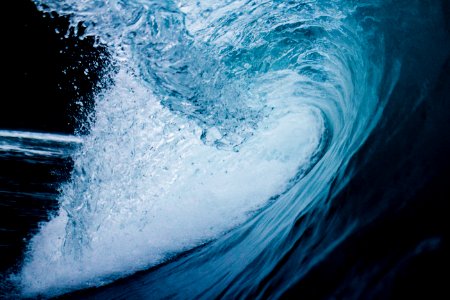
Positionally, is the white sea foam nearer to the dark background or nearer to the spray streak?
the spray streak

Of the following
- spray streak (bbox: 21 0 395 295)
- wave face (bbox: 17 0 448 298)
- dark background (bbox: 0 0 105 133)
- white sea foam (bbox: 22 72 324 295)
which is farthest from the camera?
dark background (bbox: 0 0 105 133)

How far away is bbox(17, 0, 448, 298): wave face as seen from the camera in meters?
1.93

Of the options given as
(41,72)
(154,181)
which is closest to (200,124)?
(154,181)

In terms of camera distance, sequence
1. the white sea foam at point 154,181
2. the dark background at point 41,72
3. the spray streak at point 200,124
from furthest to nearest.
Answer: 1. the dark background at point 41,72
2. the white sea foam at point 154,181
3. the spray streak at point 200,124

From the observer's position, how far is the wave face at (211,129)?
1928 mm

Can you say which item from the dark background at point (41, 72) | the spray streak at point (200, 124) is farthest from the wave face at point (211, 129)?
the dark background at point (41, 72)

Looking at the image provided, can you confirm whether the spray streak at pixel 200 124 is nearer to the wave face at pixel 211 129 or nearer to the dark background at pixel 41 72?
the wave face at pixel 211 129

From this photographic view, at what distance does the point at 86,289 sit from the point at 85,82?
5.19 m

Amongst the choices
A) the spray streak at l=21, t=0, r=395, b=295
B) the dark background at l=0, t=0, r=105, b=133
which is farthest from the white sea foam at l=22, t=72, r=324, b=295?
the dark background at l=0, t=0, r=105, b=133

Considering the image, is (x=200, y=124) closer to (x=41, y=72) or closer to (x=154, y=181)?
(x=154, y=181)

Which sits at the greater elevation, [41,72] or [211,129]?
[41,72]

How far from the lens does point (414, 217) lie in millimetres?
779

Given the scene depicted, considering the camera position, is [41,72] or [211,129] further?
[41,72]

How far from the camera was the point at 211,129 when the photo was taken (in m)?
2.50
